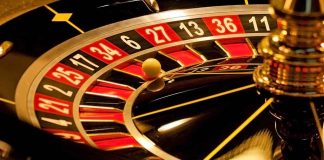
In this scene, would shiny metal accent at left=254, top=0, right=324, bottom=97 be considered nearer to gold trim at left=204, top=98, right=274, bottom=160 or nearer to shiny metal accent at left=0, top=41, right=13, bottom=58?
gold trim at left=204, top=98, right=274, bottom=160

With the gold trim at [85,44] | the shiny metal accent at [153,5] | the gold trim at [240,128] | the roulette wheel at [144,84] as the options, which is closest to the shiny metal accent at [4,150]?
the roulette wheel at [144,84]

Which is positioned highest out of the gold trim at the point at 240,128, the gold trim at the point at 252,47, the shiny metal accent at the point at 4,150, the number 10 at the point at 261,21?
the shiny metal accent at the point at 4,150

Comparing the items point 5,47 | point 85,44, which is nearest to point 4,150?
point 5,47

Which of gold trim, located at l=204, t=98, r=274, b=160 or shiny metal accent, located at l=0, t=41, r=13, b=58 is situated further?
shiny metal accent, located at l=0, t=41, r=13, b=58

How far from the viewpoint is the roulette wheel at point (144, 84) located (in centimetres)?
118

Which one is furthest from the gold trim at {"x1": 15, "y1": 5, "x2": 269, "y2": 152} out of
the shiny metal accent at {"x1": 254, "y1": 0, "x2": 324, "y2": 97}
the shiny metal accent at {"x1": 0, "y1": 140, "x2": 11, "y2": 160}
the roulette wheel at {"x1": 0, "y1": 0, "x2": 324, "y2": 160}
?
the shiny metal accent at {"x1": 254, "y1": 0, "x2": 324, "y2": 97}

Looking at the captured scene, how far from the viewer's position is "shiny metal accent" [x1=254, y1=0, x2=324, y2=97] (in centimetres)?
98

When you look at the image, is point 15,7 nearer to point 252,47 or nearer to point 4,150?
point 252,47

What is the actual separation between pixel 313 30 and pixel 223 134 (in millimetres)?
398

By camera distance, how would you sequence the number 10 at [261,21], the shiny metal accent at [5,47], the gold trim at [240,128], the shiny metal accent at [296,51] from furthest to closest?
the number 10 at [261,21] < the shiny metal accent at [5,47] < the gold trim at [240,128] < the shiny metal accent at [296,51]

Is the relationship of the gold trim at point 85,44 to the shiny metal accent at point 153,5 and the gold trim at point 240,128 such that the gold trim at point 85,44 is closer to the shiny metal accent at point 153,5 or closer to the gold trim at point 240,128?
the shiny metal accent at point 153,5

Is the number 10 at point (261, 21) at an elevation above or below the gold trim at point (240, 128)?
below

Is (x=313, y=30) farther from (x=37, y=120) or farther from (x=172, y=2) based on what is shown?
(x=172, y=2)

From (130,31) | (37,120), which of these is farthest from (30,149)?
(130,31)
